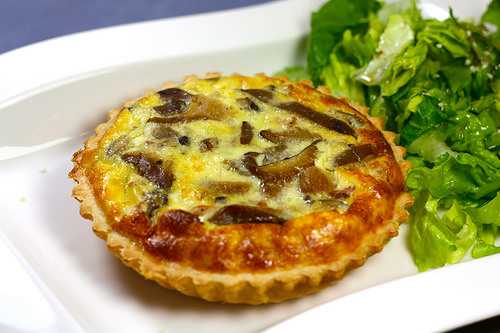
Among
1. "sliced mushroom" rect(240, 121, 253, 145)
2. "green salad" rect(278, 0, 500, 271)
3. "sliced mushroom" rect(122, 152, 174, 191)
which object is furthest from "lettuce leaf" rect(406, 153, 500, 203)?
"sliced mushroom" rect(122, 152, 174, 191)

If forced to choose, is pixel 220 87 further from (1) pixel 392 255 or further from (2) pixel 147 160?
(1) pixel 392 255

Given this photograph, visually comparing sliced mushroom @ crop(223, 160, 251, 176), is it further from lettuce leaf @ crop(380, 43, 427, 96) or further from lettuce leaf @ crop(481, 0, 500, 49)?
lettuce leaf @ crop(481, 0, 500, 49)

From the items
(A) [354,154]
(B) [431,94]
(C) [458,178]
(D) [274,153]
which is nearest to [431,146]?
(C) [458,178]

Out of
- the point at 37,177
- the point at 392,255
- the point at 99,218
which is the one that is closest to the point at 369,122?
the point at 392,255

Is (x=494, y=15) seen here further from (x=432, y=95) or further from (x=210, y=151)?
(x=210, y=151)

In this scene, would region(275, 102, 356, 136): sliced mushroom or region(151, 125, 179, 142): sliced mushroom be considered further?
region(275, 102, 356, 136): sliced mushroom

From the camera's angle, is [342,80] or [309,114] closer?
[309,114]

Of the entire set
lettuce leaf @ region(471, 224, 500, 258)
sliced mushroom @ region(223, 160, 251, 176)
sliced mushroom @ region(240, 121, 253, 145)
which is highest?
sliced mushroom @ region(240, 121, 253, 145)
